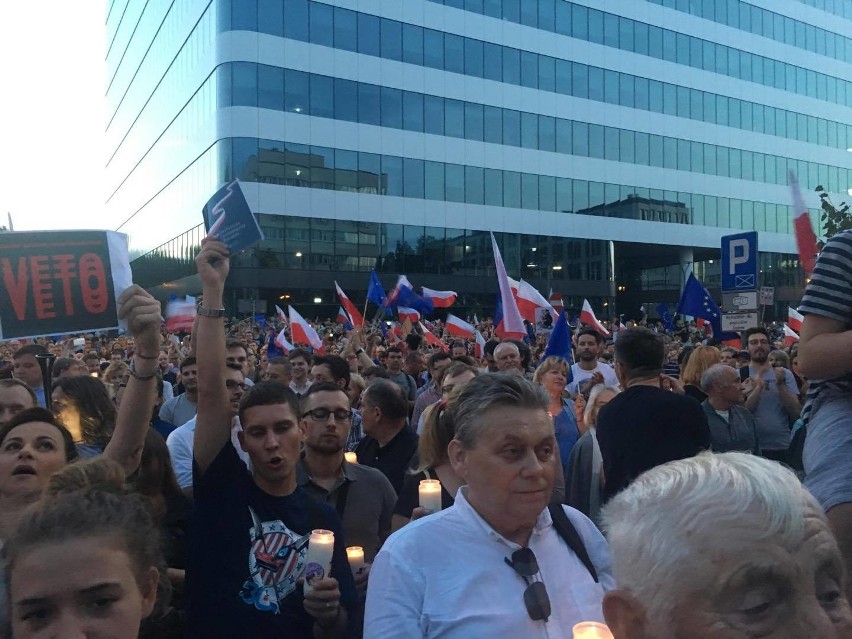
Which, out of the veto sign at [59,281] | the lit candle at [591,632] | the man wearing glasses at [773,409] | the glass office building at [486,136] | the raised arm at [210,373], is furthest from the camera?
the glass office building at [486,136]

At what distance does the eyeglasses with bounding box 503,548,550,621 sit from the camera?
1.97 meters

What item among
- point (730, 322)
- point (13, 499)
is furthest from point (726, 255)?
point (13, 499)

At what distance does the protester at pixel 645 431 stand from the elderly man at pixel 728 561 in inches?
95.7

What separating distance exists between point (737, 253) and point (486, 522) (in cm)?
691

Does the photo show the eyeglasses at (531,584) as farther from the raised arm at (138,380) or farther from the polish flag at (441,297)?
the polish flag at (441,297)

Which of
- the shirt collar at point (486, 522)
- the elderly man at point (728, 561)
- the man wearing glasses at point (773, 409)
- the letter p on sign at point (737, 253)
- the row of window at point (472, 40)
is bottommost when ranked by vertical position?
the man wearing glasses at point (773, 409)

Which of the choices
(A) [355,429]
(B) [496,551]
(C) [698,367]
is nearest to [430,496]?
(B) [496,551]

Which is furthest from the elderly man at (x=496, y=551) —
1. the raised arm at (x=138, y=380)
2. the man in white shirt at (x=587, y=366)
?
the man in white shirt at (x=587, y=366)

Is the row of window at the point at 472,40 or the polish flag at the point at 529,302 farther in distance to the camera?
the row of window at the point at 472,40

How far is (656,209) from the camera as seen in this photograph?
1614 inches

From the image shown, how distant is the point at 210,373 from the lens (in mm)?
3004

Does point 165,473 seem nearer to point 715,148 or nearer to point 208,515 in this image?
point 208,515

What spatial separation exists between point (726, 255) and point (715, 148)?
125 ft

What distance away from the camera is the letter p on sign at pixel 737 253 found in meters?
7.95
